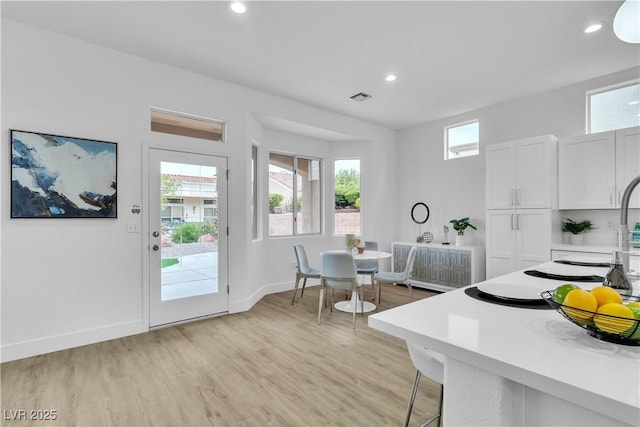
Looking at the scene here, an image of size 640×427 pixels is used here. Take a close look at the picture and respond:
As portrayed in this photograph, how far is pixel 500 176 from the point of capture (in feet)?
14.5

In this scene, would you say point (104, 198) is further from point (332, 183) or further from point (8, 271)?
point (332, 183)

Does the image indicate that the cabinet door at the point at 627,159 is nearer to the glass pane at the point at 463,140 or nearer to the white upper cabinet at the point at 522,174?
the white upper cabinet at the point at 522,174

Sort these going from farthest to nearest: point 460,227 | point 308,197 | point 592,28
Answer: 1. point 308,197
2. point 460,227
3. point 592,28

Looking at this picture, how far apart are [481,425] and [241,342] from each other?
2.74m

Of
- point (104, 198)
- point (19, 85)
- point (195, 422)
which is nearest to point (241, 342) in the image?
point (195, 422)

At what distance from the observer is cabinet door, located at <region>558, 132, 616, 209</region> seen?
3629 millimetres

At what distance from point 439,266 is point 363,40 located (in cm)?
360

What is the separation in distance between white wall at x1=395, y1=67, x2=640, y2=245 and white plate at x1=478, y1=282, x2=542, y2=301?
367cm

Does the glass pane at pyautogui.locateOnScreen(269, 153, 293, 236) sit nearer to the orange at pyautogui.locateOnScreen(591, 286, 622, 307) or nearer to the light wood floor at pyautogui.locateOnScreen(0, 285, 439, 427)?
the light wood floor at pyautogui.locateOnScreen(0, 285, 439, 427)

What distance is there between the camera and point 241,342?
10.3 ft

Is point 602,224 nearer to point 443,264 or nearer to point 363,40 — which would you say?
point 443,264

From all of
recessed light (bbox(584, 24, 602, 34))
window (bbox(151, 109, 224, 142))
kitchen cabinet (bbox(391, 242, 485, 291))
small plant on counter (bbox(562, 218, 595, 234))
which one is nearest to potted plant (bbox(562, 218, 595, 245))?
small plant on counter (bbox(562, 218, 595, 234))

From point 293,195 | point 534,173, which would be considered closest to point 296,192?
point 293,195

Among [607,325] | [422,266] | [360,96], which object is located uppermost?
[360,96]
